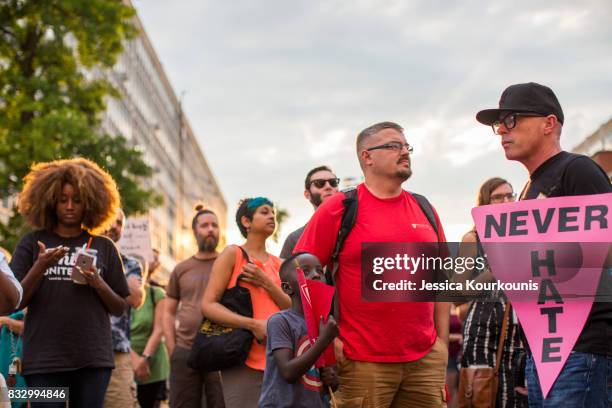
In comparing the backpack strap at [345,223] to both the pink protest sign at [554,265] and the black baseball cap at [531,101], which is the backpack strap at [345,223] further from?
the pink protest sign at [554,265]

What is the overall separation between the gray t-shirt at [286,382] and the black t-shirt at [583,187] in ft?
4.84

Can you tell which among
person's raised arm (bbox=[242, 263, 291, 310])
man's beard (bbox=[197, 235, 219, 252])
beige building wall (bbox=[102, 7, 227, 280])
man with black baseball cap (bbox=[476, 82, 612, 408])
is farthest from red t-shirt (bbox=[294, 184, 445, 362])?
beige building wall (bbox=[102, 7, 227, 280])

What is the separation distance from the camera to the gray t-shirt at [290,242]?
7.71 meters

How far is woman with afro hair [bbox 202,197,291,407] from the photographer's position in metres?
6.54

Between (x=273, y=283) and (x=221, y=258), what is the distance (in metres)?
0.43

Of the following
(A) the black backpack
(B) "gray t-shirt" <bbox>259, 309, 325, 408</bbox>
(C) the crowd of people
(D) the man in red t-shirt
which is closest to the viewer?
(C) the crowd of people

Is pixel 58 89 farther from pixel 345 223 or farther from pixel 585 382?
pixel 585 382

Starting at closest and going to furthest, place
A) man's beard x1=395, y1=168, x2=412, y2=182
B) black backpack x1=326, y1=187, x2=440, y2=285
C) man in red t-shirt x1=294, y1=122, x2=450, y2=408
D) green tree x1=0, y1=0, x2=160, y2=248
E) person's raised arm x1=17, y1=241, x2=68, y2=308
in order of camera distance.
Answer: man in red t-shirt x1=294, y1=122, x2=450, y2=408 < black backpack x1=326, y1=187, x2=440, y2=285 < man's beard x1=395, y1=168, x2=412, y2=182 < person's raised arm x1=17, y1=241, x2=68, y2=308 < green tree x1=0, y1=0, x2=160, y2=248

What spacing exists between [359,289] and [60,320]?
1.94m

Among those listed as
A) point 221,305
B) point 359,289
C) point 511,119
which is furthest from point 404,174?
point 221,305

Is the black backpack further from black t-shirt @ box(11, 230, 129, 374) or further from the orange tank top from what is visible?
black t-shirt @ box(11, 230, 129, 374)

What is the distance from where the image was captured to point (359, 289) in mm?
5309

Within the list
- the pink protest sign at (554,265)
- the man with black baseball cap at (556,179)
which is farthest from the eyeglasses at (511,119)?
the pink protest sign at (554,265)

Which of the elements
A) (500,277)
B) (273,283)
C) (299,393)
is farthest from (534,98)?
(273,283)
